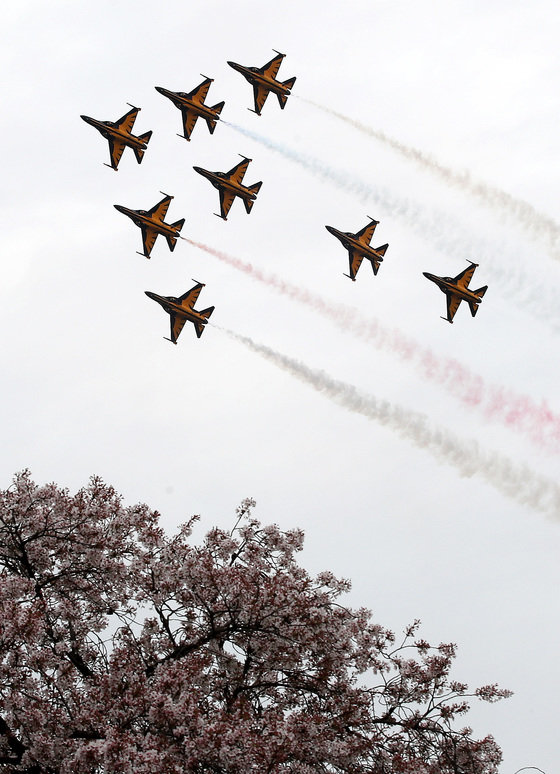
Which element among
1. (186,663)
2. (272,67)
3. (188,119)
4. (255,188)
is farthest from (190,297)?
(186,663)

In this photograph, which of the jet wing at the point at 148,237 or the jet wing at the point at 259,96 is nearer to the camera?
the jet wing at the point at 148,237

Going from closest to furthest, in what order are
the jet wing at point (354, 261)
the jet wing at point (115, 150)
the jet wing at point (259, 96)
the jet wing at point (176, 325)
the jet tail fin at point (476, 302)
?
the jet tail fin at point (476, 302)
the jet wing at point (176, 325)
the jet wing at point (115, 150)
the jet wing at point (354, 261)
the jet wing at point (259, 96)

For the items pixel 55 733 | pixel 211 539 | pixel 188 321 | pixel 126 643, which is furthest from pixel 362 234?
pixel 55 733

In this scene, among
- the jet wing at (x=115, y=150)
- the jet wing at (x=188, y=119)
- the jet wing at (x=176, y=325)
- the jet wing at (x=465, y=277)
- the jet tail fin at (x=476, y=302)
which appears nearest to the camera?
the jet tail fin at (x=476, y=302)

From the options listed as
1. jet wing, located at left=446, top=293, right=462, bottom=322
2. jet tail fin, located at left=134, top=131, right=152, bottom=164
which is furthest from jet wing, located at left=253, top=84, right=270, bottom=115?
jet wing, located at left=446, top=293, right=462, bottom=322

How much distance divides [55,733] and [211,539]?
9.75 metres

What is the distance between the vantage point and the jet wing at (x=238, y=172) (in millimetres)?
78750

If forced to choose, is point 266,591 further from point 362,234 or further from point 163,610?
point 362,234

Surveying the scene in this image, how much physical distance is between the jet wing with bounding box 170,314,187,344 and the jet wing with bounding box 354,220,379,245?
14285 millimetres

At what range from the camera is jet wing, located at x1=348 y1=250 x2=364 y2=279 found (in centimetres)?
7819

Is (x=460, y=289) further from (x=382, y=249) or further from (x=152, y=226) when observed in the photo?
(x=152, y=226)

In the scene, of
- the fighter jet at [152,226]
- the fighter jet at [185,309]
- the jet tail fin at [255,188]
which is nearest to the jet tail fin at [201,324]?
the fighter jet at [185,309]

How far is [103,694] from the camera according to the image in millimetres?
30266

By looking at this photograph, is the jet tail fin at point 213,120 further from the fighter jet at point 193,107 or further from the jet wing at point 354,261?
the jet wing at point 354,261
